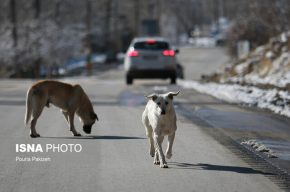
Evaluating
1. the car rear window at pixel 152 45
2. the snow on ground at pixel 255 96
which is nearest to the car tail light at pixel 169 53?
the car rear window at pixel 152 45

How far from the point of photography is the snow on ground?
19.2 metres

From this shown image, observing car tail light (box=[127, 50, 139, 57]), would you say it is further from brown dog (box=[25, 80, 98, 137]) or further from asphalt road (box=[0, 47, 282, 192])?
brown dog (box=[25, 80, 98, 137])

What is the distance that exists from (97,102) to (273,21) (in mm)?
20278

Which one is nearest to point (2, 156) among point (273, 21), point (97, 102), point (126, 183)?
point (126, 183)

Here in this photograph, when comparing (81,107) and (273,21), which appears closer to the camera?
(81,107)

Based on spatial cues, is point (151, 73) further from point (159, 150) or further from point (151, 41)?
point (159, 150)

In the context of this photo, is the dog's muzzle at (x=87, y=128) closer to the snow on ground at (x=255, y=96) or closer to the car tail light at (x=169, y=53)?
the snow on ground at (x=255, y=96)

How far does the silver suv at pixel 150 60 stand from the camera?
99.5 feet

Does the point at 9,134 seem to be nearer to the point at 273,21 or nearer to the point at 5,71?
the point at 273,21

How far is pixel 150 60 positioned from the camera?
30.3 m

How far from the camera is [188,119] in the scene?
1667 cm

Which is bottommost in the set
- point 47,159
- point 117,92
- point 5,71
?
point 5,71

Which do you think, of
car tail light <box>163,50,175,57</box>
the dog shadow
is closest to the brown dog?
the dog shadow

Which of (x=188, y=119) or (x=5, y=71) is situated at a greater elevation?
(x=188, y=119)
